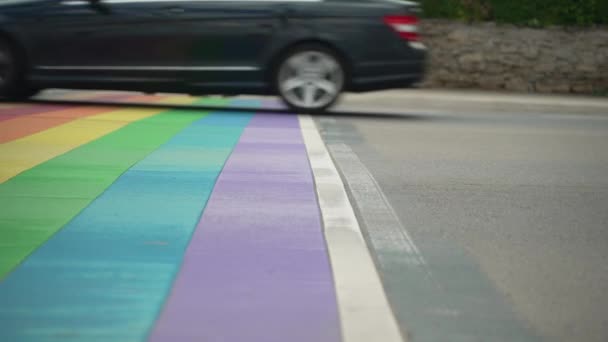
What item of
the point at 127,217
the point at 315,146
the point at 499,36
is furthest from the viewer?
the point at 499,36

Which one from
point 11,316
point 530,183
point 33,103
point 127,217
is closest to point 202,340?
point 11,316

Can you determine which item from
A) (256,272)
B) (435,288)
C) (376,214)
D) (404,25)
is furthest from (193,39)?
(435,288)

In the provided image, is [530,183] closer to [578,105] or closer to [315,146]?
[315,146]

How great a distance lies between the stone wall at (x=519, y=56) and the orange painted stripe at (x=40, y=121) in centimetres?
875

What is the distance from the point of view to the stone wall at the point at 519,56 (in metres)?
19.3

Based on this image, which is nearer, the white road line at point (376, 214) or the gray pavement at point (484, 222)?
the gray pavement at point (484, 222)

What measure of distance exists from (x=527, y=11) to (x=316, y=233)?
1505 cm

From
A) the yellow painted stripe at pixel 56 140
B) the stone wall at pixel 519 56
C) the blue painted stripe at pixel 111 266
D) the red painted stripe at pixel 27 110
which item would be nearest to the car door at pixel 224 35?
the yellow painted stripe at pixel 56 140

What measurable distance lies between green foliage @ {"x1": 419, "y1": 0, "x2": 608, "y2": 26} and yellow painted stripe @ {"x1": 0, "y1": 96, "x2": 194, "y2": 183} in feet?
29.3

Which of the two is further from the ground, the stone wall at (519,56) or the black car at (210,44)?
the black car at (210,44)

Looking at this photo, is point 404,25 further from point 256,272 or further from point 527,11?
point 527,11

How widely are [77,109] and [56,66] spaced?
0.56 meters

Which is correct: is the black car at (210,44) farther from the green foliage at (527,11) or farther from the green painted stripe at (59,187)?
the green foliage at (527,11)

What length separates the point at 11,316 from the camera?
3486 mm
